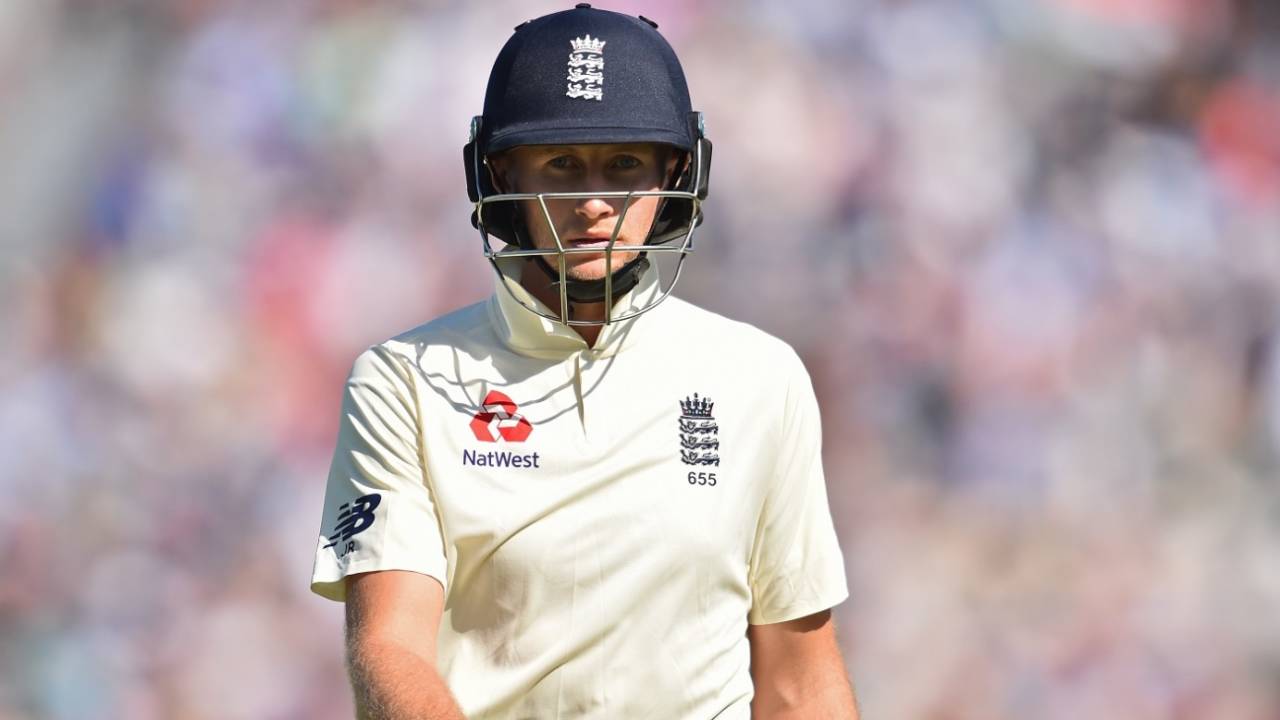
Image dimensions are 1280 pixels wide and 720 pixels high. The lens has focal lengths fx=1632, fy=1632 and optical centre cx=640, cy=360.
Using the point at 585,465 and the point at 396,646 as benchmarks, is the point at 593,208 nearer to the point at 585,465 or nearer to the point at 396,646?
the point at 585,465

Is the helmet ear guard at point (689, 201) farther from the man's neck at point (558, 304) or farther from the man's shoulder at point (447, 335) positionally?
the man's shoulder at point (447, 335)

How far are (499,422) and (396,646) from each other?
1.16ft

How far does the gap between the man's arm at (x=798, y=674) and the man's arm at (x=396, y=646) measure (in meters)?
0.51

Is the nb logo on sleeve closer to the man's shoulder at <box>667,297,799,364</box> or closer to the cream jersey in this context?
the cream jersey

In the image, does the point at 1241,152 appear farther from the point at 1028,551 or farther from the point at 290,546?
the point at 290,546

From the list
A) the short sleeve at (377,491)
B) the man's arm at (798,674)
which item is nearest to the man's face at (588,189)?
the short sleeve at (377,491)

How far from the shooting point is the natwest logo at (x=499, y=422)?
2.25 m

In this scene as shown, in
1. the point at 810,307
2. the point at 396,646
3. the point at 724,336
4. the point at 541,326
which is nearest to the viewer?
the point at 396,646

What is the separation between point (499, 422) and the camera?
2.27m

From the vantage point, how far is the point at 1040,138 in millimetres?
4648

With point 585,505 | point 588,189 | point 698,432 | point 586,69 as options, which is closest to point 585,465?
point 585,505

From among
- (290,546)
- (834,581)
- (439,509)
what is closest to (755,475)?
(834,581)

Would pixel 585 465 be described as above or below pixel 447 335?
below

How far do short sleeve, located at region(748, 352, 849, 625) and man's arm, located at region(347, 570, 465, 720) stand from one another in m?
0.49
